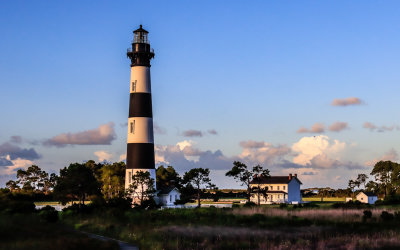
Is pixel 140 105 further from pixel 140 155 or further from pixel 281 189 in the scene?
pixel 281 189

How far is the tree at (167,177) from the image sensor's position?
3410 inches

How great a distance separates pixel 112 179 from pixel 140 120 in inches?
907

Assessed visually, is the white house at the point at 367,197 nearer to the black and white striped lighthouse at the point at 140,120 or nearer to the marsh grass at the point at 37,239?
the black and white striped lighthouse at the point at 140,120

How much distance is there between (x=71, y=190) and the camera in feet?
221

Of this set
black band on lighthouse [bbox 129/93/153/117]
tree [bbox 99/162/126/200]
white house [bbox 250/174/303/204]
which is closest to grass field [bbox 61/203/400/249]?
black band on lighthouse [bbox 129/93/153/117]

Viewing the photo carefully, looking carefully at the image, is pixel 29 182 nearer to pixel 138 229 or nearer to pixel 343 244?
pixel 138 229

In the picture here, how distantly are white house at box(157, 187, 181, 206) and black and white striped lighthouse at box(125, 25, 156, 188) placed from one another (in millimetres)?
11350

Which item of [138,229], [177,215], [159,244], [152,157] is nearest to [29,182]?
[152,157]

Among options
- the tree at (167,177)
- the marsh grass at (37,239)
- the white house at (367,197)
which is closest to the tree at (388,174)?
the white house at (367,197)

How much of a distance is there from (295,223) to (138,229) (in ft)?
38.9

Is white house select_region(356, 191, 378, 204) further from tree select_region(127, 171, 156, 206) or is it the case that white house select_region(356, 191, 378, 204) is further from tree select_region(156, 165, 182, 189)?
tree select_region(127, 171, 156, 206)

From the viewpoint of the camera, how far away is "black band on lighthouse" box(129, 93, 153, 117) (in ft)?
211

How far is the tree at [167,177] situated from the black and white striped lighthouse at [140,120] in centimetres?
2071

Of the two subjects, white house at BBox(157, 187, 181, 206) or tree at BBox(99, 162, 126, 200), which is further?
tree at BBox(99, 162, 126, 200)
